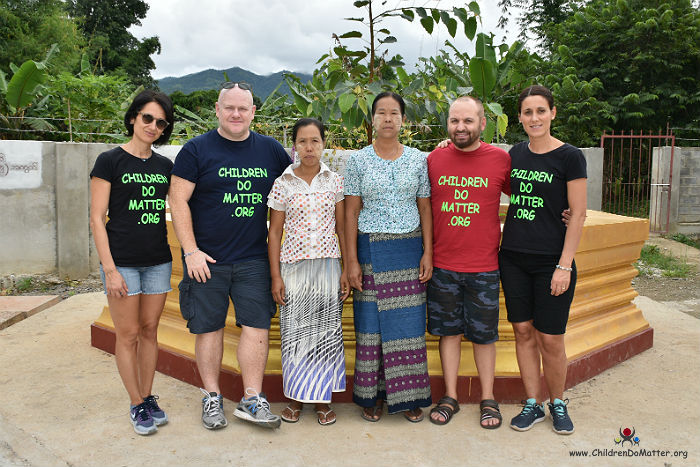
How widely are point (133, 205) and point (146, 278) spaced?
0.34 m

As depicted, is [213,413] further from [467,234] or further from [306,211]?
[467,234]

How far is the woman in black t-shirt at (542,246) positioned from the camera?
2.58 meters

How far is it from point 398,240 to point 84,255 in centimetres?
512

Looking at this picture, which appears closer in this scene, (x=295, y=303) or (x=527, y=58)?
(x=295, y=303)

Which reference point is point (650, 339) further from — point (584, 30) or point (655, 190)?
point (584, 30)

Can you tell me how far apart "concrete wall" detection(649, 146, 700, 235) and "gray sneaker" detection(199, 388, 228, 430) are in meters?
9.28

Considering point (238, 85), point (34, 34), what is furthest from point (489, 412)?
point (34, 34)

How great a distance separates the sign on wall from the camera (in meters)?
6.49

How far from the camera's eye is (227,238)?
8.81 feet

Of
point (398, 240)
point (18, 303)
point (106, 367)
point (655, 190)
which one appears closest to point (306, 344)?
point (398, 240)

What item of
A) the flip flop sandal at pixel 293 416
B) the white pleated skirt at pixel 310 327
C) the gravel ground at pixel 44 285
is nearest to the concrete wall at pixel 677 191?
the gravel ground at pixel 44 285

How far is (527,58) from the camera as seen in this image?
14594 millimetres
